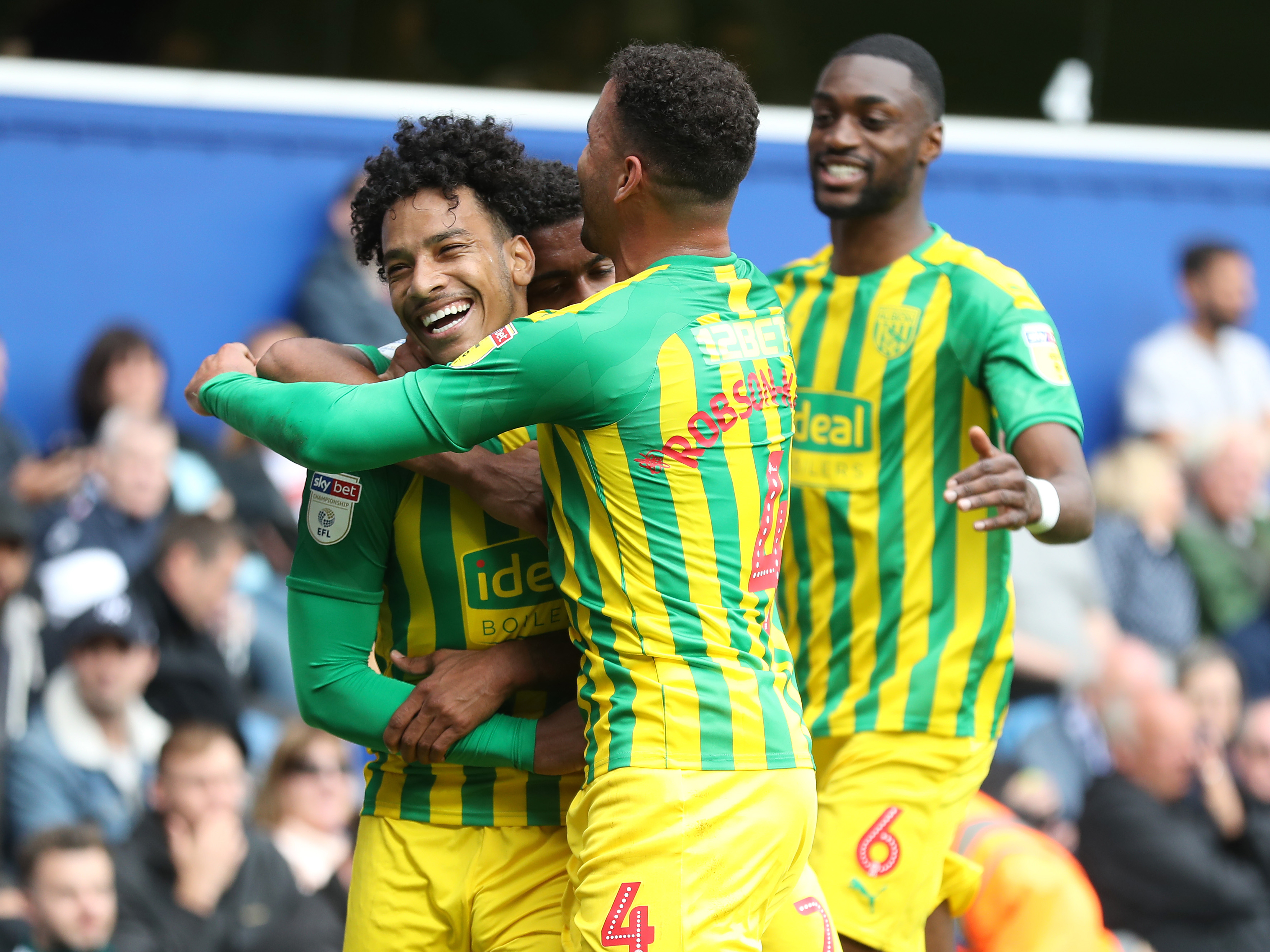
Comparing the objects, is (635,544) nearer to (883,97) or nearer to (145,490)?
(883,97)

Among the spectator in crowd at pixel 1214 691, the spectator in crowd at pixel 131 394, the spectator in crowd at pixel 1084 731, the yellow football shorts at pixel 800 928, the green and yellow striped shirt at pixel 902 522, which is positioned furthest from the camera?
the spectator in crowd at pixel 1214 691

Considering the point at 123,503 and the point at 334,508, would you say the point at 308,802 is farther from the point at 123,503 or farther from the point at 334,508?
the point at 334,508

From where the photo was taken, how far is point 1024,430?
301 centimetres

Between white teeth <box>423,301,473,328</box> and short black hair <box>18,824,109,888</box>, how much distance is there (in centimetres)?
323

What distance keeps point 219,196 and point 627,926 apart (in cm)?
559

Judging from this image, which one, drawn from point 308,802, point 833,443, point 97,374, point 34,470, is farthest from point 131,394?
point 833,443

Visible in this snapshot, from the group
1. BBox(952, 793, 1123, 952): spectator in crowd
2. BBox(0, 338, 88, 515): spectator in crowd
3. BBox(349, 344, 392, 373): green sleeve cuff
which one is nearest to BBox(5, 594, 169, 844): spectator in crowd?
BBox(0, 338, 88, 515): spectator in crowd

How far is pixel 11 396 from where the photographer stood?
652 cm

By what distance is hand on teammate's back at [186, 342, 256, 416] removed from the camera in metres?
2.51

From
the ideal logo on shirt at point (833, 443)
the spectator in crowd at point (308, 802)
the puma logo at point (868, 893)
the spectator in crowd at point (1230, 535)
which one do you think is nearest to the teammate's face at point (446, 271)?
the ideal logo on shirt at point (833, 443)

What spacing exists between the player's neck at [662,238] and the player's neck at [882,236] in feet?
3.65

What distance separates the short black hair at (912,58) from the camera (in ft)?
11.7

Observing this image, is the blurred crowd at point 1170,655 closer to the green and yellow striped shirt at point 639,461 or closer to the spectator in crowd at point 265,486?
the spectator in crowd at point 265,486

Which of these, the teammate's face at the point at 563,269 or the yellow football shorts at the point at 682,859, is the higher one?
the teammate's face at the point at 563,269
